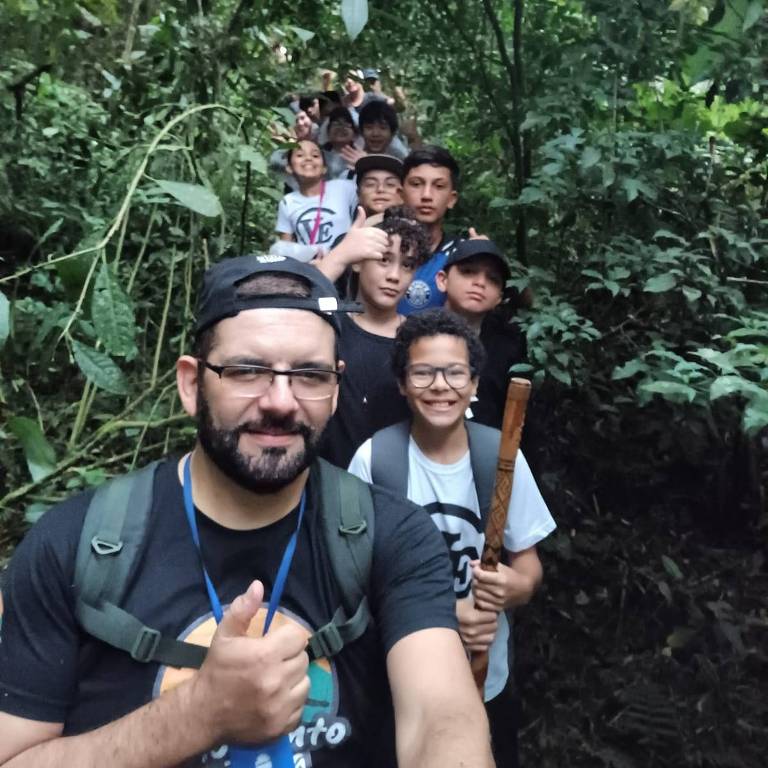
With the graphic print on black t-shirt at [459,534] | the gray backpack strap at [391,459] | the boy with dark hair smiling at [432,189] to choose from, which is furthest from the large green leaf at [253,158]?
the graphic print on black t-shirt at [459,534]

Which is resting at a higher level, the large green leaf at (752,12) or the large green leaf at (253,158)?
the large green leaf at (752,12)

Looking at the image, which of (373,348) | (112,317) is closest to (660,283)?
(373,348)

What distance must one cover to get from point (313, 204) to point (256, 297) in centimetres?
300

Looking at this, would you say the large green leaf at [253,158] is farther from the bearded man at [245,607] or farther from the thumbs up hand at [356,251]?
the bearded man at [245,607]

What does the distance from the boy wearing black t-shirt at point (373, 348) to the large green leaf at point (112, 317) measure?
0.70m

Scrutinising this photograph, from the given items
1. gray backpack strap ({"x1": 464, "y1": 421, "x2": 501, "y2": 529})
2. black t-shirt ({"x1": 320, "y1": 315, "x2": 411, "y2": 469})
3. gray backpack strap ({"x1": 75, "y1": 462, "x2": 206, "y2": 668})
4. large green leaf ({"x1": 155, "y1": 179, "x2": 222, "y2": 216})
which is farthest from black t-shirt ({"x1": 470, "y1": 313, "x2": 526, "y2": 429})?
gray backpack strap ({"x1": 75, "y1": 462, "x2": 206, "y2": 668})

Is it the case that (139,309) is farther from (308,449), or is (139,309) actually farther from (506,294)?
(308,449)

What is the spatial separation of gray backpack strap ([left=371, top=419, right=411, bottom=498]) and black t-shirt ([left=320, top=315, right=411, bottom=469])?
259 mm

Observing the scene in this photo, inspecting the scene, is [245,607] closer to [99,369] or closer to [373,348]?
[99,369]

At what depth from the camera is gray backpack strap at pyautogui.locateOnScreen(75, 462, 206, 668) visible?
1.36 metres

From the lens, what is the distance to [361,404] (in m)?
→ 2.74

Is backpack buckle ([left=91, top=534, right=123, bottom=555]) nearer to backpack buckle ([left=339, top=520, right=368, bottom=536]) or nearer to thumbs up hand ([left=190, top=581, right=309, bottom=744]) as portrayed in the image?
thumbs up hand ([left=190, top=581, right=309, bottom=744])

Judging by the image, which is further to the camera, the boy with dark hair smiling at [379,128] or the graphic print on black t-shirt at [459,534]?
the boy with dark hair smiling at [379,128]

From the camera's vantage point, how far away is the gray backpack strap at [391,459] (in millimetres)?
2316
